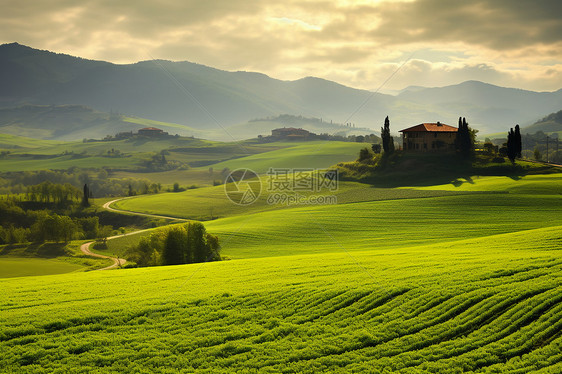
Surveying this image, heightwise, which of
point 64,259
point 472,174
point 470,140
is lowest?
point 64,259

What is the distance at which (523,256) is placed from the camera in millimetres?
27688

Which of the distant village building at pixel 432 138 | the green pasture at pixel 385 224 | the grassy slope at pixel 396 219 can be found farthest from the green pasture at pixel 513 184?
the distant village building at pixel 432 138

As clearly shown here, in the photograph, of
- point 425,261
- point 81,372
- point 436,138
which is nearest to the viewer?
point 81,372

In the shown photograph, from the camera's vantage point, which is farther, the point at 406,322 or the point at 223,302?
the point at 223,302

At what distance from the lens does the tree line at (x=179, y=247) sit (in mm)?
55031

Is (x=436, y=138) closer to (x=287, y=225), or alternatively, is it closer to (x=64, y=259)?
(x=287, y=225)

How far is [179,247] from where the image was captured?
5512cm

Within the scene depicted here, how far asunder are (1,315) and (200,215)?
85569 millimetres

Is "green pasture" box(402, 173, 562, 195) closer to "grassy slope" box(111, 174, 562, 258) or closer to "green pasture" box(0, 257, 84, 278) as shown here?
"grassy slope" box(111, 174, 562, 258)

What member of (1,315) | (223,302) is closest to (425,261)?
(223,302)

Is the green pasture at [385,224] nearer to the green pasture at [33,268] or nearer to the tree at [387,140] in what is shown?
the green pasture at [33,268]

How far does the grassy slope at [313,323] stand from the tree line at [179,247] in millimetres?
26326

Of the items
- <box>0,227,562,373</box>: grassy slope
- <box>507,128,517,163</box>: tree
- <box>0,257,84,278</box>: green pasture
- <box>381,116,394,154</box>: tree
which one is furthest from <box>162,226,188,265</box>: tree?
<box>507,128,517,163</box>: tree

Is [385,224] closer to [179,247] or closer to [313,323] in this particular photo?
[179,247]
